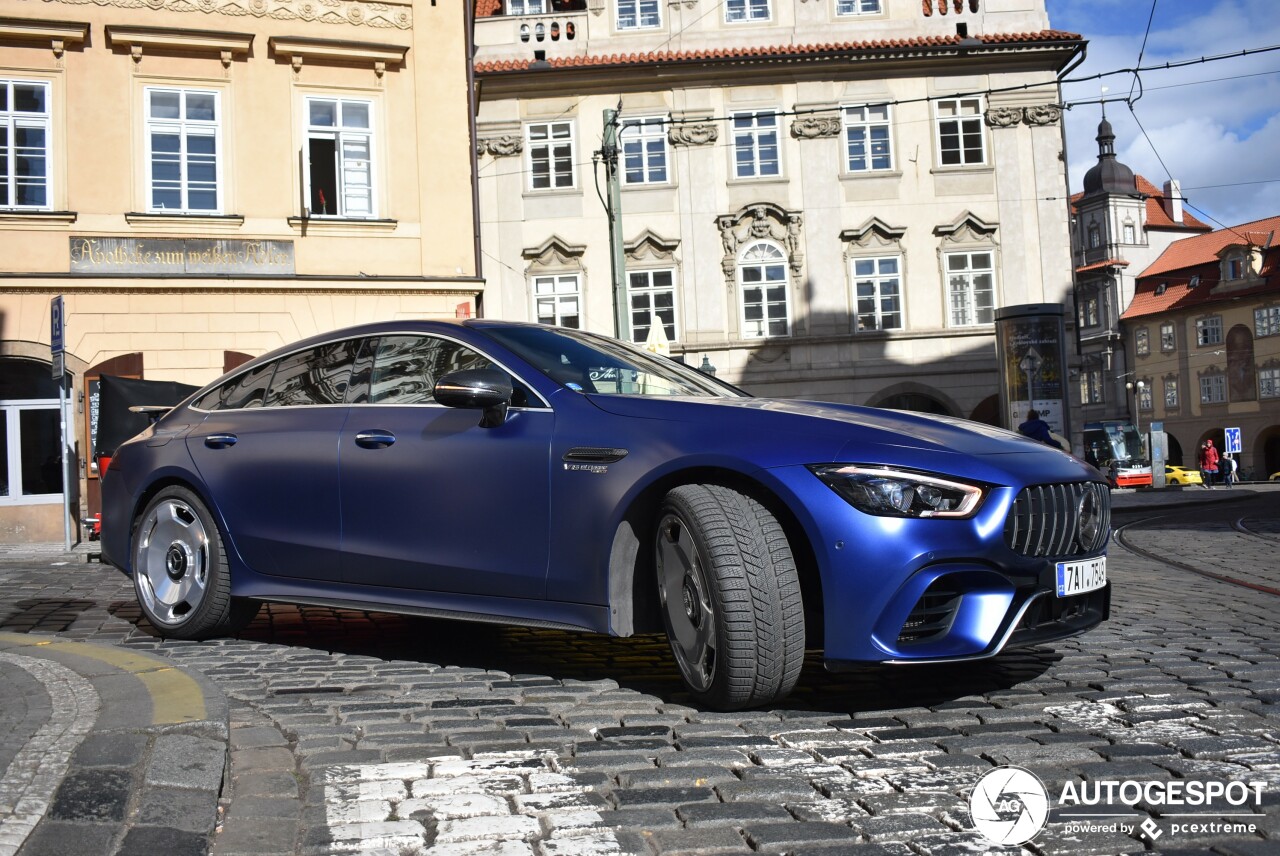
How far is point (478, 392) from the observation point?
4738 millimetres

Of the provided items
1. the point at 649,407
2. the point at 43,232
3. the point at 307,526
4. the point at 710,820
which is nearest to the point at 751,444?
the point at 649,407

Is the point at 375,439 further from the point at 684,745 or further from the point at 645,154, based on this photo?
the point at 645,154

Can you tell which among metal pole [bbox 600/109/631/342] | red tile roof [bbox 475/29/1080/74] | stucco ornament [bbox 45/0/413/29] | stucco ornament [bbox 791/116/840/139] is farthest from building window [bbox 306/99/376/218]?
stucco ornament [bbox 791/116/840/139]

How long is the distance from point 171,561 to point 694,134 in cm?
A: 2770

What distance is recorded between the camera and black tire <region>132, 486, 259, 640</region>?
5926 mm

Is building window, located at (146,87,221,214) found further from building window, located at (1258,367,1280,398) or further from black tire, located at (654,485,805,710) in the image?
building window, located at (1258,367,1280,398)

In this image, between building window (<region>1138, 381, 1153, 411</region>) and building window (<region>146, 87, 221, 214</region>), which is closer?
building window (<region>146, 87, 221, 214</region>)

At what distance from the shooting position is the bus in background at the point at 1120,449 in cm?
4688

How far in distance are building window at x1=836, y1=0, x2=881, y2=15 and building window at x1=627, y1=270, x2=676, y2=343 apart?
27.4ft

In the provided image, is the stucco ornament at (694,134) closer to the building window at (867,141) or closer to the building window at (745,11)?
the building window at (745,11)

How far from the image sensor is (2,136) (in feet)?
61.8

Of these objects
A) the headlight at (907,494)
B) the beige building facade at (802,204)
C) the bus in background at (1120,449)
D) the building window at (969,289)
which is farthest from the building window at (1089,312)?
the headlight at (907,494)

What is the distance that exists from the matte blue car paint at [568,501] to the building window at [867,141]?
28036 mm

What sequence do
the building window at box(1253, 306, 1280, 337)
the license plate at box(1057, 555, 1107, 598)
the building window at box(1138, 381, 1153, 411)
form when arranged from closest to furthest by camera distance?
the license plate at box(1057, 555, 1107, 598)
the building window at box(1253, 306, 1280, 337)
the building window at box(1138, 381, 1153, 411)
